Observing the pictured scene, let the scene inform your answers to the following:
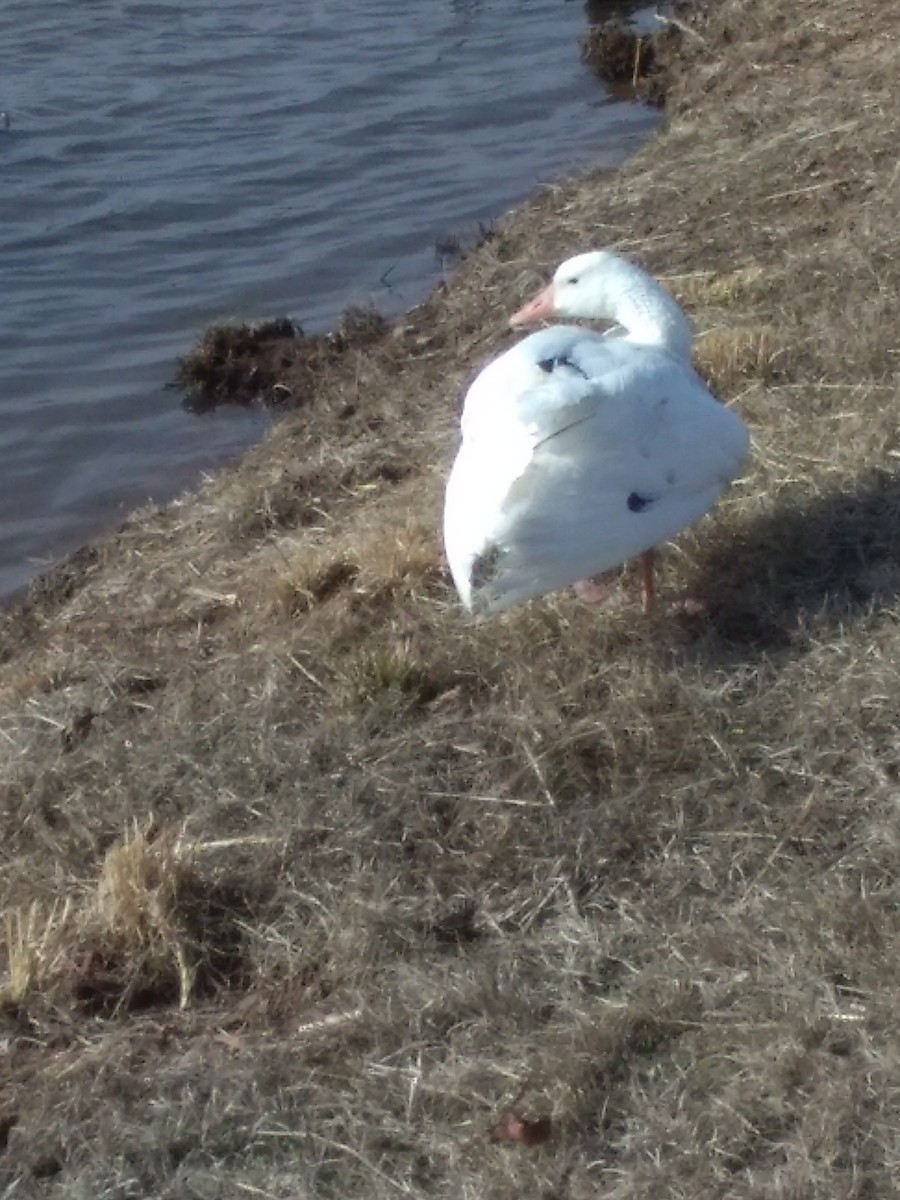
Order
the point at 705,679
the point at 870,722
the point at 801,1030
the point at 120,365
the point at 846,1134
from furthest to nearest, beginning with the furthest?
the point at 120,365
the point at 705,679
the point at 870,722
the point at 801,1030
the point at 846,1134

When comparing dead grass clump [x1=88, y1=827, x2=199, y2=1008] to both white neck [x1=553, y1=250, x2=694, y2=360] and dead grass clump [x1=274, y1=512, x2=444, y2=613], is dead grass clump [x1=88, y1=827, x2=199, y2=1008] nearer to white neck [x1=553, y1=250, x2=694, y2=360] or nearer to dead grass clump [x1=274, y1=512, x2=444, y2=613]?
dead grass clump [x1=274, y1=512, x2=444, y2=613]

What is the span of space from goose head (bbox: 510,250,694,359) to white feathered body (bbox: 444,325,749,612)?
26.2 inches

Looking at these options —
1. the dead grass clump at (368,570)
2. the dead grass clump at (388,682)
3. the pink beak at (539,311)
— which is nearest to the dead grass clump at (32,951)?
the dead grass clump at (388,682)

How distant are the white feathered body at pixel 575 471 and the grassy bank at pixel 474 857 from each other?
0.31 metres

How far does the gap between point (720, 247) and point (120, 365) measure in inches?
118

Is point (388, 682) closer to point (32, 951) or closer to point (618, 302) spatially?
point (32, 951)

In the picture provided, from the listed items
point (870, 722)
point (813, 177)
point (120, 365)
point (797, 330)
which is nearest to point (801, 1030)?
point (870, 722)

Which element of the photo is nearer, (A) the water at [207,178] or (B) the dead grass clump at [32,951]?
(B) the dead grass clump at [32,951]

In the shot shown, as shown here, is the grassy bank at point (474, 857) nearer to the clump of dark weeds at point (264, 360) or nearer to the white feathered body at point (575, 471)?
the white feathered body at point (575, 471)

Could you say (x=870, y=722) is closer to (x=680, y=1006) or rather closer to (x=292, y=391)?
(x=680, y=1006)

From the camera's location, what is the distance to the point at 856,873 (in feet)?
12.4

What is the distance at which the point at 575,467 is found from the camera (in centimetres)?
456

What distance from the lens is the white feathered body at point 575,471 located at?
14.6 ft

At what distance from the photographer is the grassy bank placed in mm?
3342
